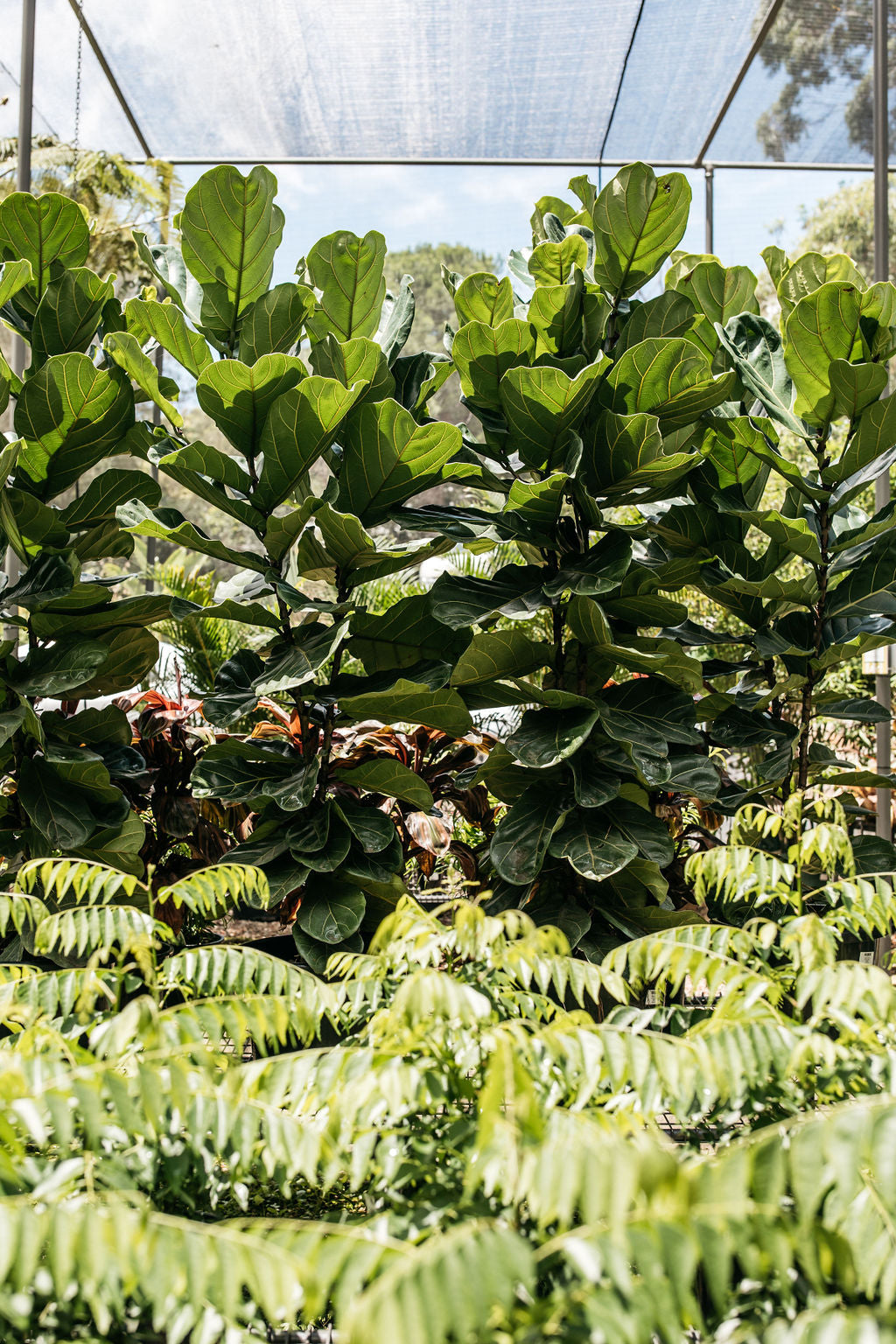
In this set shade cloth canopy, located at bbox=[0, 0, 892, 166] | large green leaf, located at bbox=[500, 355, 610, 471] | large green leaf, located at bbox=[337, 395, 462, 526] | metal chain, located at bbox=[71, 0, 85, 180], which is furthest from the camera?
metal chain, located at bbox=[71, 0, 85, 180]

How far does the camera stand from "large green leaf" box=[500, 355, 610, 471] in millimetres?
2143

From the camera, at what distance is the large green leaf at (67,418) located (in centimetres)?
226

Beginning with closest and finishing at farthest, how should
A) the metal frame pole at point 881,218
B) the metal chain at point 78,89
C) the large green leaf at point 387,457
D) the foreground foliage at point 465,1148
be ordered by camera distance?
the foreground foliage at point 465,1148
the large green leaf at point 387,457
the metal frame pole at point 881,218
the metal chain at point 78,89

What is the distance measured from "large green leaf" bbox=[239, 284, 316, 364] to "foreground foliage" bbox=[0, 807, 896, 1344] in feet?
4.45

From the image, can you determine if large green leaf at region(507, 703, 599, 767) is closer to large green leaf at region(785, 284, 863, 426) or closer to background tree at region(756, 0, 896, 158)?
large green leaf at region(785, 284, 863, 426)

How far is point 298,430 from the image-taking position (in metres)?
2.23

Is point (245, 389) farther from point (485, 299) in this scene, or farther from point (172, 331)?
point (485, 299)

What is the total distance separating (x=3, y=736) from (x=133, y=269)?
8473mm

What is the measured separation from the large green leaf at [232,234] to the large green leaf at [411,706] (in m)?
0.95

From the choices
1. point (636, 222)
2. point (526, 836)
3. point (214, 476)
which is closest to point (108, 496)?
point (214, 476)

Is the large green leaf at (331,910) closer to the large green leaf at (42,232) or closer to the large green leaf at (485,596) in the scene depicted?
the large green leaf at (485,596)

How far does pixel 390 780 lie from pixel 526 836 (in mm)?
342

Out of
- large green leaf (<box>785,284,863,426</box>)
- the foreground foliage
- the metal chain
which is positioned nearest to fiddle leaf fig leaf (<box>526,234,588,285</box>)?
large green leaf (<box>785,284,863,426</box>)

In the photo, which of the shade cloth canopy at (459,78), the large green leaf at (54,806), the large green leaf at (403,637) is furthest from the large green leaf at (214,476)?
the shade cloth canopy at (459,78)
